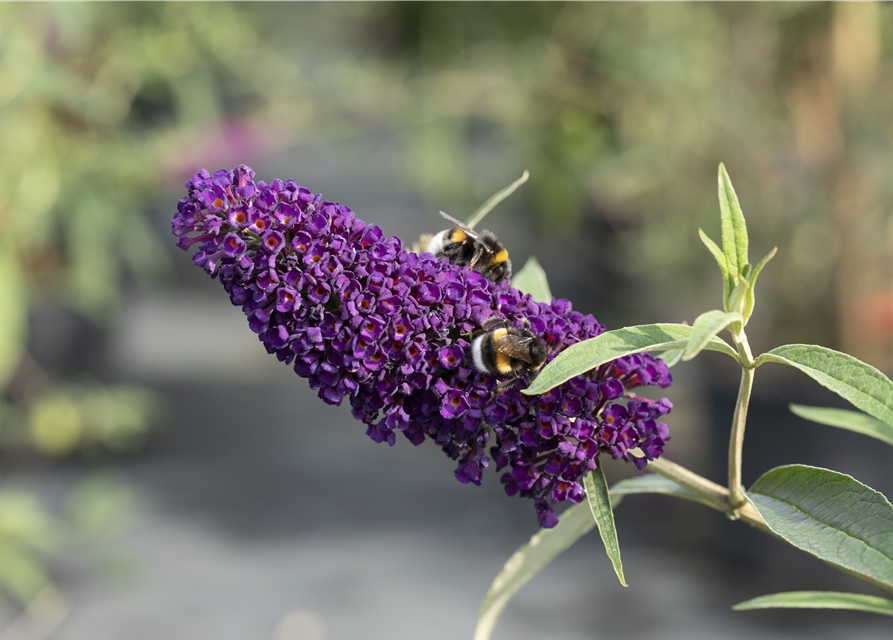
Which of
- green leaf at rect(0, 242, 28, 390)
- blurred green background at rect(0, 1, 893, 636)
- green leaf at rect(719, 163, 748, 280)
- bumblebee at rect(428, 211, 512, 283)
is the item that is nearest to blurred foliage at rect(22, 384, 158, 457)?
blurred green background at rect(0, 1, 893, 636)

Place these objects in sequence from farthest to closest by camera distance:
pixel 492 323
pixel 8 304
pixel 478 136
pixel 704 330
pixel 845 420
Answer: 1. pixel 478 136
2. pixel 8 304
3. pixel 845 420
4. pixel 492 323
5. pixel 704 330

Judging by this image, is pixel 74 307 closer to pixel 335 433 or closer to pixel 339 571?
pixel 335 433

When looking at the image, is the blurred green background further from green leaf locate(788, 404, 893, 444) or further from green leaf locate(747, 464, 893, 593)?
green leaf locate(747, 464, 893, 593)

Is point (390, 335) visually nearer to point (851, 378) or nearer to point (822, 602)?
point (851, 378)

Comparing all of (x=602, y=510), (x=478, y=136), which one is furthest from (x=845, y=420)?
(x=478, y=136)

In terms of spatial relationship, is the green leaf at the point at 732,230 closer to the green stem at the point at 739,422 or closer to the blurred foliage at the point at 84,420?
the green stem at the point at 739,422

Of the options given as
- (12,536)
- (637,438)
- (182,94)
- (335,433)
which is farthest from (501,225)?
(637,438)
